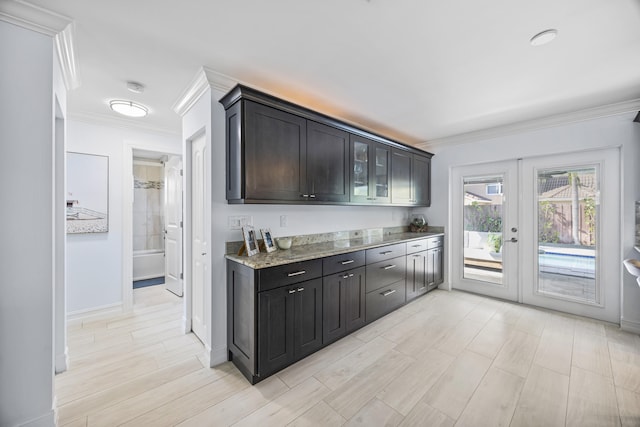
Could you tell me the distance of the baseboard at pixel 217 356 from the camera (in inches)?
85.5

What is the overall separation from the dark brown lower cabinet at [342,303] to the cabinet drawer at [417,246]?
1.08 metres

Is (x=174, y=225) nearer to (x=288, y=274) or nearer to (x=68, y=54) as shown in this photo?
(x=68, y=54)

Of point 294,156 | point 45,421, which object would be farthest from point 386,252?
point 45,421

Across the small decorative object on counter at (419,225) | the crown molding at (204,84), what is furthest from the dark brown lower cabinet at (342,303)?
the small decorative object on counter at (419,225)

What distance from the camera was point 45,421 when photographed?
1.51 m

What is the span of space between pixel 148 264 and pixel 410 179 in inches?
202

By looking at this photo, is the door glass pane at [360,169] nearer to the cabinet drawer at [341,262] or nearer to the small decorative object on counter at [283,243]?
the cabinet drawer at [341,262]

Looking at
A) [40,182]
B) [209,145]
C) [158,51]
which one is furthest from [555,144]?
[40,182]

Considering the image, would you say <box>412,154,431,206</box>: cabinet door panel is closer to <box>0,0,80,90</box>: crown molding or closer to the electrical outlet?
the electrical outlet

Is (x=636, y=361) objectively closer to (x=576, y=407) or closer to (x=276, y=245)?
(x=576, y=407)

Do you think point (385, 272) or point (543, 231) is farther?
point (543, 231)

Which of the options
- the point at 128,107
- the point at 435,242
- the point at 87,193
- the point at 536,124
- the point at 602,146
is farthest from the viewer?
the point at 435,242

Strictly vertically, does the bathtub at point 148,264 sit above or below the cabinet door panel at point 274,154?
below

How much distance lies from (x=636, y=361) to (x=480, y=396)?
1655 millimetres
